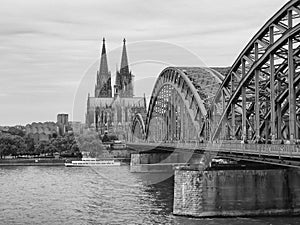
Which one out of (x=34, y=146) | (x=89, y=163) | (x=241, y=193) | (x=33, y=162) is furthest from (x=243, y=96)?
(x=34, y=146)

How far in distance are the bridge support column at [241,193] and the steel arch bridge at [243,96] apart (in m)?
3.14

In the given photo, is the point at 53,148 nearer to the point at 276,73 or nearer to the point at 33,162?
the point at 33,162

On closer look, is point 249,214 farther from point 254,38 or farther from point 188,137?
point 188,137

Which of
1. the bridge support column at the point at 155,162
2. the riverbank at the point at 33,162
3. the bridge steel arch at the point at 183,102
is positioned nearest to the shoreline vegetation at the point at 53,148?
the riverbank at the point at 33,162

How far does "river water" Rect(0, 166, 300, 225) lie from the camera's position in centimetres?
4438

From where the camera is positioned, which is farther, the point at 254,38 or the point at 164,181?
the point at 164,181

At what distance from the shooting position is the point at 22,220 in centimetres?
4503

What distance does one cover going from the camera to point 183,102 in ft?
283

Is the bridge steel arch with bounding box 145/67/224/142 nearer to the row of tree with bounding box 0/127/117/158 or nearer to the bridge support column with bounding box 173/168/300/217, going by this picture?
the bridge support column with bounding box 173/168/300/217

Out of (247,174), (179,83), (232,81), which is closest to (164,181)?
(179,83)

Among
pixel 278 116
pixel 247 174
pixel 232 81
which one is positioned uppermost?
pixel 232 81

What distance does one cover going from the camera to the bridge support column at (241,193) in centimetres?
4403

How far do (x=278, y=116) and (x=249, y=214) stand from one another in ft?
26.7

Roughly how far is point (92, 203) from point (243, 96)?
16.6 meters
